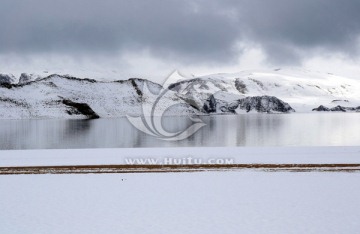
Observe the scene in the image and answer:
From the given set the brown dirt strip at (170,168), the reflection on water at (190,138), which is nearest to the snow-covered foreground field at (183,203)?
the brown dirt strip at (170,168)

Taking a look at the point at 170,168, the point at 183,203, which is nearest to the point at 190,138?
the point at 170,168

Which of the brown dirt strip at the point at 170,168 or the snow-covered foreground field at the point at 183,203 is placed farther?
the brown dirt strip at the point at 170,168

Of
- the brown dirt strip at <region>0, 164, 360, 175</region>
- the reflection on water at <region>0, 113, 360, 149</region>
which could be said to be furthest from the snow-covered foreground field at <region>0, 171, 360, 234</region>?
the reflection on water at <region>0, 113, 360, 149</region>

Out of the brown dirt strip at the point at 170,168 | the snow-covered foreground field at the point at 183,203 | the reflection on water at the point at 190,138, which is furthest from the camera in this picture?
the reflection on water at the point at 190,138

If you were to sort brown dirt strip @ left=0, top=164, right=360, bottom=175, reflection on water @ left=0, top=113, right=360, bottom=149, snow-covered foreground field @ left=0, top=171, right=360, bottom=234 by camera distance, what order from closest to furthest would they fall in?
1. snow-covered foreground field @ left=0, top=171, right=360, bottom=234
2. brown dirt strip @ left=0, top=164, right=360, bottom=175
3. reflection on water @ left=0, top=113, right=360, bottom=149

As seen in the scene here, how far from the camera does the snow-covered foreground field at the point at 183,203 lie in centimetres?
1348

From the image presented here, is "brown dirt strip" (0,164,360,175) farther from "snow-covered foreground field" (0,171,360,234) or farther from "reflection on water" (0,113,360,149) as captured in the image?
"reflection on water" (0,113,360,149)

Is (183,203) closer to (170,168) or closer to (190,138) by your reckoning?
(170,168)

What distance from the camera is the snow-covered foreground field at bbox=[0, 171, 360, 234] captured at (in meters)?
13.5

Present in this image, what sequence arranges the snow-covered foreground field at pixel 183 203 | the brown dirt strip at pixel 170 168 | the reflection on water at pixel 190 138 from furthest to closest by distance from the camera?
the reflection on water at pixel 190 138, the brown dirt strip at pixel 170 168, the snow-covered foreground field at pixel 183 203

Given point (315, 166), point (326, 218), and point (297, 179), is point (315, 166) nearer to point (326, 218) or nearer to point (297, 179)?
point (297, 179)

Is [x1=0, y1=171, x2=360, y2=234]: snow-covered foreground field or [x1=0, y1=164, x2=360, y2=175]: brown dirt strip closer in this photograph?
[x1=0, y1=171, x2=360, y2=234]: snow-covered foreground field

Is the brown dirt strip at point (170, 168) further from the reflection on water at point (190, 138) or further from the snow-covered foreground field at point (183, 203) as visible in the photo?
the reflection on water at point (190, 138)

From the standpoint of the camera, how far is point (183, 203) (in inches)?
657
